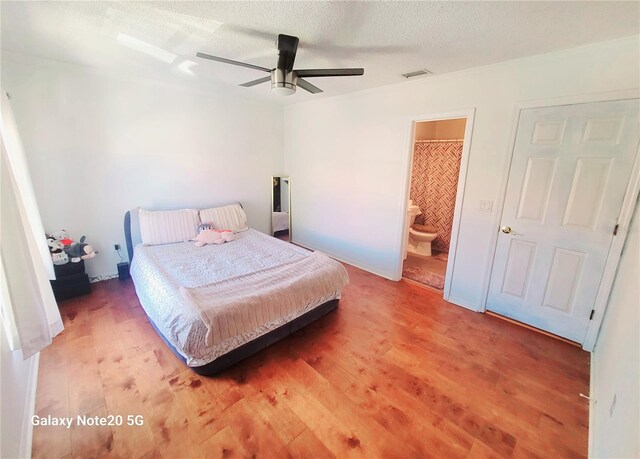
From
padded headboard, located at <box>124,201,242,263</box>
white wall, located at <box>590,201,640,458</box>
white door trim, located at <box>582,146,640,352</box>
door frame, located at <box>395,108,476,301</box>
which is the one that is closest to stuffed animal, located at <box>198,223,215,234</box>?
padded headboard, located at <box>124,201,242,263</box>

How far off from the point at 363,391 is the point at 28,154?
12.3 feet

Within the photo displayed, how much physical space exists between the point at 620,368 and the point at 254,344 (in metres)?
2.17

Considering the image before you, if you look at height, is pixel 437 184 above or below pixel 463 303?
above

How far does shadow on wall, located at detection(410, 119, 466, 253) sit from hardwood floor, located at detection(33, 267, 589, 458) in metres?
2.34

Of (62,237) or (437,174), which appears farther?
(437,174)

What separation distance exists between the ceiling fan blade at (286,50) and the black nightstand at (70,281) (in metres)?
2.91

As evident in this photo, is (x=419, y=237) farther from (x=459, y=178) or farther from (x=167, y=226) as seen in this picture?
(x=167, y=226)

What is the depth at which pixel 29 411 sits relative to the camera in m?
1.54

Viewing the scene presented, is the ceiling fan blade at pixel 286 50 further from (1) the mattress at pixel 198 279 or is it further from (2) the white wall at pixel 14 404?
(2) the white wall at pixel 14 404

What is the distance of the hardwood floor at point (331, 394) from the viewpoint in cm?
148

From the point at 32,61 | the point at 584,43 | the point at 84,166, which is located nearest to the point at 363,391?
the point at 584,43

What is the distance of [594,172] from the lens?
2.10 m

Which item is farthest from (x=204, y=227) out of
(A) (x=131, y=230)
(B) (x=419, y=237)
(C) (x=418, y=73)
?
(B) (x=419, y=237)

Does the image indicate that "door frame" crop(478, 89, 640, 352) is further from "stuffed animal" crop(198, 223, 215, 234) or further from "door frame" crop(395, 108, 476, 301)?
"stuffed animal" crop(198, 223, 215, 234)
